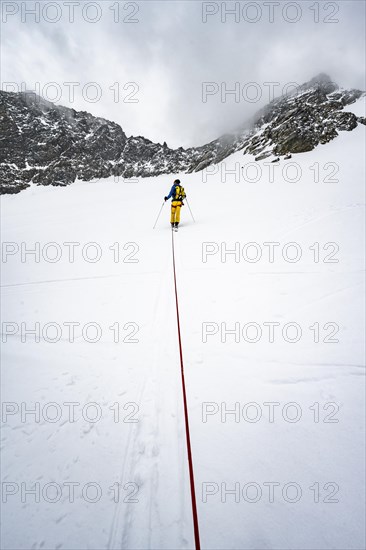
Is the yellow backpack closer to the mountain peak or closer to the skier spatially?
the skier

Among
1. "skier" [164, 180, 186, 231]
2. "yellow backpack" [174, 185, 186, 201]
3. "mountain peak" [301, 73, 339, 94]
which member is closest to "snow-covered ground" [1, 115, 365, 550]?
"skier" [164, 180, 186, 231]

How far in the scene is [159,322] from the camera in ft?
14.3

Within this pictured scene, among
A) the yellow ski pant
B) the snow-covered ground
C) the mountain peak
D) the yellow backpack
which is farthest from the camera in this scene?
the mountain peak

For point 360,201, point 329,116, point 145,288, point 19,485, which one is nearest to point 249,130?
point 329,116

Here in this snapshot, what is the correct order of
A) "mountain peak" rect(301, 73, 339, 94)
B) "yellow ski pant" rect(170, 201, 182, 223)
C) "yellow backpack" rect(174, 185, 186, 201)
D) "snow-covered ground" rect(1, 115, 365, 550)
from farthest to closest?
"mountain peak" rect(301, 73, 339, 94) → "yellow backpack" rect(174, 185, 186, 201) → "yellow ski pant" rect(170, 201, 182, 223) → "snow-covered ground" rect(1, 115, 365, 550)

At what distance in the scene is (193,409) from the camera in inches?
106

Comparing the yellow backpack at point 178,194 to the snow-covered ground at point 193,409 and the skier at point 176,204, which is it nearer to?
the skier at point 176,204

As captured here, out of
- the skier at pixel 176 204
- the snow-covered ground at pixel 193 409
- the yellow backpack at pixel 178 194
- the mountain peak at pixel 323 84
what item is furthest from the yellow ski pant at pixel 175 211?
the mountain peak at pixel 323 84

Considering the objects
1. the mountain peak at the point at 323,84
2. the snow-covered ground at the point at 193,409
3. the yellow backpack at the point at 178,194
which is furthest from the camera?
the mountain peak at the point at 323,84

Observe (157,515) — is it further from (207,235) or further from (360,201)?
(360,201)

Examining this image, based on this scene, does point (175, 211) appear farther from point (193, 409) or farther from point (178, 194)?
point (193, 409)

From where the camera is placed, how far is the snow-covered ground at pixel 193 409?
1.88 m

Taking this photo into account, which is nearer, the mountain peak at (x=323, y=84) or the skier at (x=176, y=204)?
the skier at (x=176, y=204)

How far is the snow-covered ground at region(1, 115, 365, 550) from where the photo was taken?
188 cm
